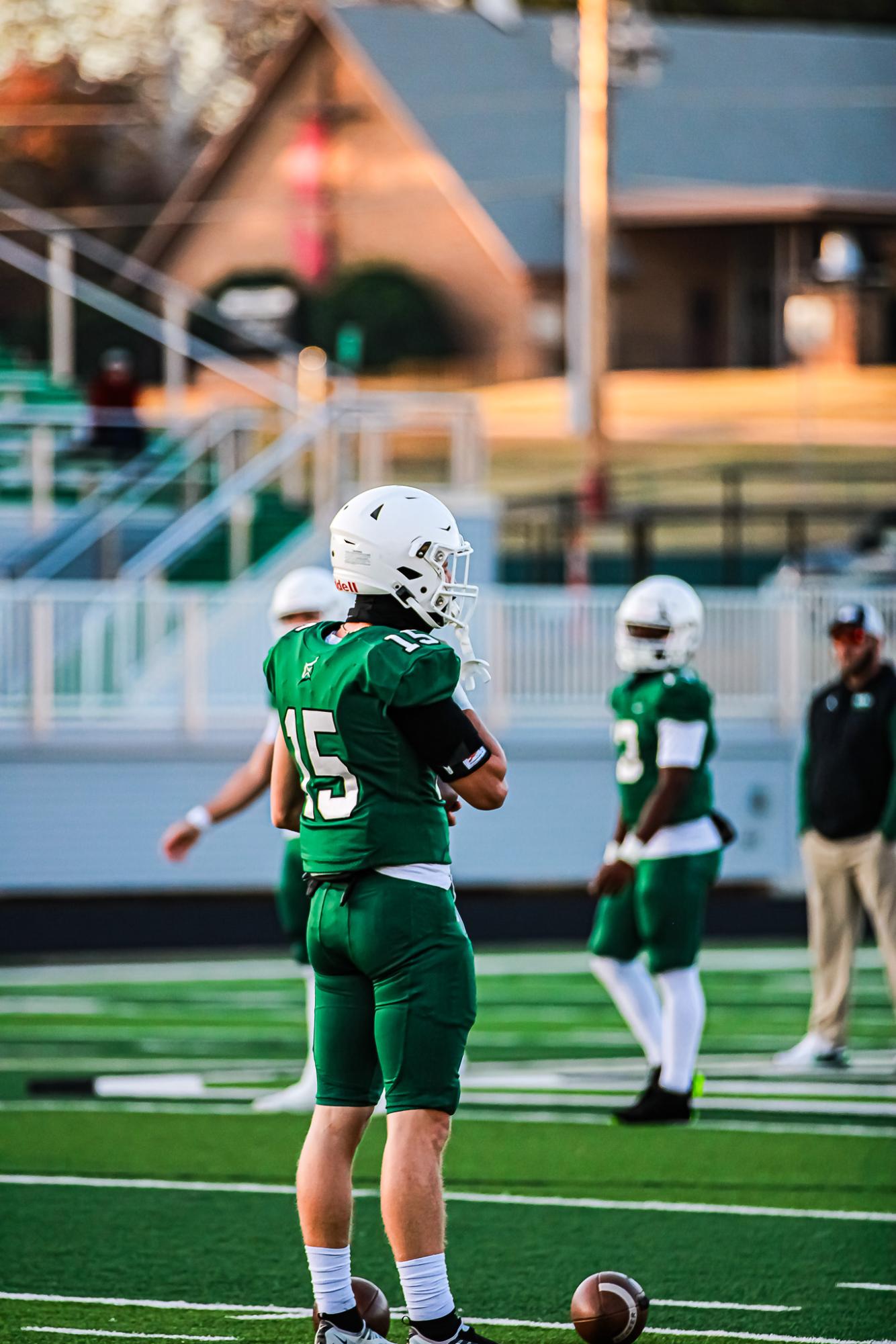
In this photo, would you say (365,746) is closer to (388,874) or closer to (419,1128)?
(388,874)

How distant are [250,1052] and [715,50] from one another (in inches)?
1457

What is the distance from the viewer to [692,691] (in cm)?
803

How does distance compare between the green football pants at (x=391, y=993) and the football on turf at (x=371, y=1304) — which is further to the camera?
the football on turf at (x=371, y=1304)

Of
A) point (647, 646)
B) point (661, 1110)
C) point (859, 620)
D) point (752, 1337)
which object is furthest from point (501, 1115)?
point (752, 1337)

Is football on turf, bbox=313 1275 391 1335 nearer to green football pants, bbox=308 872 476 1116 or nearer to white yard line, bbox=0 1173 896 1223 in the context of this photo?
green football pants, bbox=308 872 476 1116

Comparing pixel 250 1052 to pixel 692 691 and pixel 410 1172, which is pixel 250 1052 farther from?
pixel 410 1172

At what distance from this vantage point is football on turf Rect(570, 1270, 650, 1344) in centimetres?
514

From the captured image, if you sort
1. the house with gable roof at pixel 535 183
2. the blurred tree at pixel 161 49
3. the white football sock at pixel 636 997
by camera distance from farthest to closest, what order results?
A: 1. the blurred tree at pixel 161 49
2. the house with gable roof at pixel 535 183
3. the white football sock at pixel 636 997

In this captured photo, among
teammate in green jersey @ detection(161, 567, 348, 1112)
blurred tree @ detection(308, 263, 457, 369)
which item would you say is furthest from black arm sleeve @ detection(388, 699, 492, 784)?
blurred tree @ detection(308, 263, 457, 369)

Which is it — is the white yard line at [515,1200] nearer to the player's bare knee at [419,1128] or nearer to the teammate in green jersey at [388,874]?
the teammate in green jersey at [388,874]

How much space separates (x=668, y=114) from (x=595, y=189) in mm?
13298

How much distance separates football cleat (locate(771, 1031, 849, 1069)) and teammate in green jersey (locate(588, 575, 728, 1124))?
52.3 inches

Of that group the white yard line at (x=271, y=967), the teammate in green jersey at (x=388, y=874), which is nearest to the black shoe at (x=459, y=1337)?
the teammate in green jersey at (x=388, y=874)

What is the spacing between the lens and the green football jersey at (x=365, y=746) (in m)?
4.68
